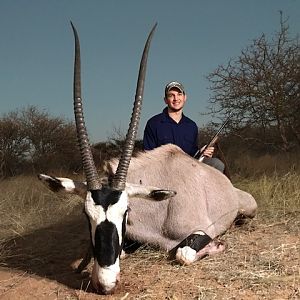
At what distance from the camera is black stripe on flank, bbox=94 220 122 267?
320 centimetres

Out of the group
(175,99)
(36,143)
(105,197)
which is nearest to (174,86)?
(175,99)

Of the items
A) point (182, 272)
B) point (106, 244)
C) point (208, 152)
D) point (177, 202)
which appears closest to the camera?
point (106, 244)

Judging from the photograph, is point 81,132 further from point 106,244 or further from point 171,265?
point 171,265

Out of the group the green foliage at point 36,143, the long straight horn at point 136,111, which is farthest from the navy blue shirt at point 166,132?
the green foliage at point 36,143

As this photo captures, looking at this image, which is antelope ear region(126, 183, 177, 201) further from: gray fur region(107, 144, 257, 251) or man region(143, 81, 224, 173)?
man region(143, 81, 224, 173)

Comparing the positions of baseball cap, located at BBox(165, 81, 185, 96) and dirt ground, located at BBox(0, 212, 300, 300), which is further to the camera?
baseball cap, located at BBox(165, 81, 185, 96)

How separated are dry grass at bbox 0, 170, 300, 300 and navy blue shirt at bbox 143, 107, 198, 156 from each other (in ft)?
3.64

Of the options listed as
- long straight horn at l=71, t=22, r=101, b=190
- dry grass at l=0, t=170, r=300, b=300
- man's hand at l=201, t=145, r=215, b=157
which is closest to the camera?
dry grass at l=0, t=170, r=300, b=300

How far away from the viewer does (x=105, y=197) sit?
134 inches

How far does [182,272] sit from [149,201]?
2.79 ft

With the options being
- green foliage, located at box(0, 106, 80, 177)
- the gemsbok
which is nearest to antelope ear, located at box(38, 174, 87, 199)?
the gemsbok

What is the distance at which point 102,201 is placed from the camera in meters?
3.38

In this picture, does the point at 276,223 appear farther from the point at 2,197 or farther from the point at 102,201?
the point at 2,197

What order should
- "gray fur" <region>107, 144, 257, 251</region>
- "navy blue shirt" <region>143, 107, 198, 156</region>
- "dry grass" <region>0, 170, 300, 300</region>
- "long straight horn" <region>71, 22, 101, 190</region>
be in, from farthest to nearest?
1. "navy blue shirt" <region>143, 107, 198, 156</region>
2. "gray fur" <region>107, 144, 257, 251</region>
3. "long straight horn" <region>71, 22, 101, 190</region>
4. "dry grass" <region>0, 170, 300, 300</region>
